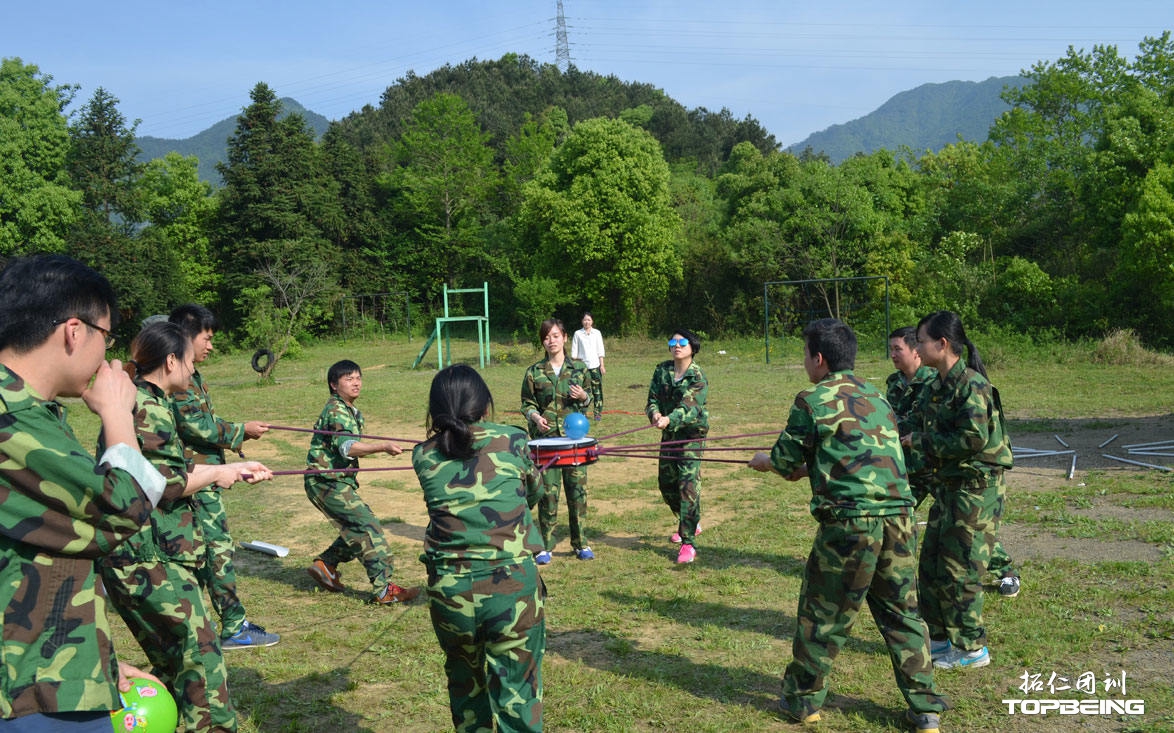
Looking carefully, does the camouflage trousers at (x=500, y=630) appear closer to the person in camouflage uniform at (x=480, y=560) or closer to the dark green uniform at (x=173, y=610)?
the person in camouflage uniform at (x=480, y=560)

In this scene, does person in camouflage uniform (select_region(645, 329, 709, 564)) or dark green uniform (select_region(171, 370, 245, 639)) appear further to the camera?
person in camouflage uniform (select_region(645, 329, 709, 564))

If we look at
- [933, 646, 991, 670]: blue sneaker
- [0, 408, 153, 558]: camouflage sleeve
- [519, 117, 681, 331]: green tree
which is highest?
[519, 117, 681, 331]: green tree

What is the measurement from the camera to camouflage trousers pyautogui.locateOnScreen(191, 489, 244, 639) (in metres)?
5.84

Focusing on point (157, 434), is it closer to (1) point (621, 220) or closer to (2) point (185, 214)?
(1) point (621, 220)

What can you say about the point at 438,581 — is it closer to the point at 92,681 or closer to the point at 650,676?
the point at 92,681

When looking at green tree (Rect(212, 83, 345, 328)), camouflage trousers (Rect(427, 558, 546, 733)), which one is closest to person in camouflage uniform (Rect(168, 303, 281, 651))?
camouflage trousers (Rect(427, 558, 546, 733))

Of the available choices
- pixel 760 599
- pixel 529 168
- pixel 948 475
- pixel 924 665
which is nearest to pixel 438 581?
pixel 924 665

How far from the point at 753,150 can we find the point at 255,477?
4213 cm

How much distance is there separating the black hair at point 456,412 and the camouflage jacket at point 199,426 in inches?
93.5

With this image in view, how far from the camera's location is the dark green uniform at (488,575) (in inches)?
143

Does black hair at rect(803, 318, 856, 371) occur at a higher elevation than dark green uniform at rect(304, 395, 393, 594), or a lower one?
higher

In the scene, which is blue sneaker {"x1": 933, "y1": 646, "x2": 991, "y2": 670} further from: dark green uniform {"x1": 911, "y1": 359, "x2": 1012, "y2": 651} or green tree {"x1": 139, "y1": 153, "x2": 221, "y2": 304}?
green tree {"x1": 139, "y1": 153, "x2": 221, "y2": 304}

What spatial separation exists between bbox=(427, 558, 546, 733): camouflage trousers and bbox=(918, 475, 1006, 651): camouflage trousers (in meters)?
2.99

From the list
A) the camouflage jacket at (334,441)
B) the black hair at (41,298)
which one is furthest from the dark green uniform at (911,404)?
the black hair at (41,298)
